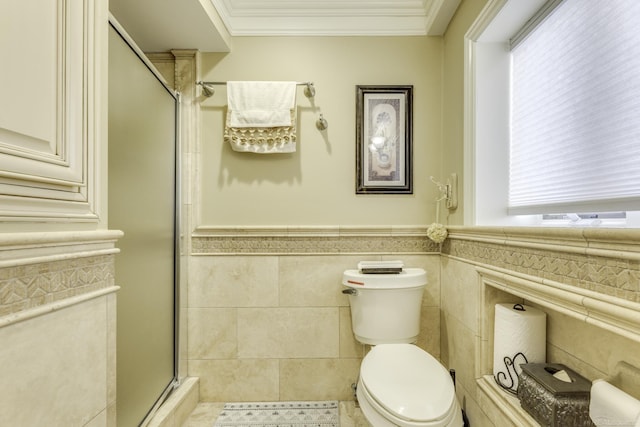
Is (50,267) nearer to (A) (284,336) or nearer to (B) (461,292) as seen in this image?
(A) (284,336)

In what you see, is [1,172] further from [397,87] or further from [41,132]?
[397,87]

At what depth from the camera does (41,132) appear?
0.71 metres

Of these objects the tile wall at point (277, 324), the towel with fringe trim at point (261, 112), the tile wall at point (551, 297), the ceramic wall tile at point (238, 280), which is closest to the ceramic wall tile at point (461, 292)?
the tile wall at point (551, 297)

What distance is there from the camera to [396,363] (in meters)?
1.30

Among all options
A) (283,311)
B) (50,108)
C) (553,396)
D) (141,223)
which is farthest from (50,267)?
(553,396)

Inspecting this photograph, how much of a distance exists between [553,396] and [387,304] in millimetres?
746

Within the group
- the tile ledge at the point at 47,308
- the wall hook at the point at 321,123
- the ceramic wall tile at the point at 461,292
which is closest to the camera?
the tile ledge at the point at 47,308

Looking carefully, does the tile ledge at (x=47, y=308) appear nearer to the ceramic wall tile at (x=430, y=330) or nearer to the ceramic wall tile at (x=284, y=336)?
the ceramic wall tile at (x=284, y=336)

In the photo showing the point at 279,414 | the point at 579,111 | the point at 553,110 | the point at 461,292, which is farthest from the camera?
the point at 279,414

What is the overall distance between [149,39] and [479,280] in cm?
209

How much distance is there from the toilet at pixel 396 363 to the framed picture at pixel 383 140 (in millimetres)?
525

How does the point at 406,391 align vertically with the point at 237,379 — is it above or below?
above

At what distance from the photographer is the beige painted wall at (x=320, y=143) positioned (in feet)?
6.06

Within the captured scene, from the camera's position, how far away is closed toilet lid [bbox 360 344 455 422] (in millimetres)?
1062
